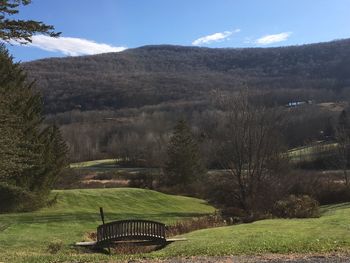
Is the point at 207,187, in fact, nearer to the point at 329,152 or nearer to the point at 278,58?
the point at 329,152

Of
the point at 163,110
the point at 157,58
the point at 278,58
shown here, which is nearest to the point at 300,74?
the point at 278,58

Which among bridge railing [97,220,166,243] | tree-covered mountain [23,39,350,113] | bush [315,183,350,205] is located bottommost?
bush [315,183,350,205]

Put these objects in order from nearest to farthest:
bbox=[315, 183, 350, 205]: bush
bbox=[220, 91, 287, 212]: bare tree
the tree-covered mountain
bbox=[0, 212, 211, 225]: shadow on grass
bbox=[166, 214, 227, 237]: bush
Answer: bbox=[166, 214, 227, 237]: bush
bbox=[0, 212, 211, 225]: shadow on grass
bbox=[220, 91, 287, 212]: bare tree
bbox=[315, 183, 350, 205]: bush
the tree-covered mountain

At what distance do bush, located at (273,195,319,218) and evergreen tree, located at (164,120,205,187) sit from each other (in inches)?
1014

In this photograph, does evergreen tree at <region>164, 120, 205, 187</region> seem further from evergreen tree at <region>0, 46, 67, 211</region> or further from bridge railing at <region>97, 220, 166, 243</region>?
bridge railing at <region>97, 220, 166, 243</region>

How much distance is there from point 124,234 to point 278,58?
162 m

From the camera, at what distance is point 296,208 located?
31.9 m

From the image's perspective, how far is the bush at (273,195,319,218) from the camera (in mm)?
31453

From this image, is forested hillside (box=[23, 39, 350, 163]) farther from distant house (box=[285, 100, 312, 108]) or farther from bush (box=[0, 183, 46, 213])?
bush (box=[0, 183, 46, 213])

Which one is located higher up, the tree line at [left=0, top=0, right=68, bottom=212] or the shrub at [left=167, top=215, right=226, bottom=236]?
the tree line at [left=0, top=0, right=68, bottom=212]

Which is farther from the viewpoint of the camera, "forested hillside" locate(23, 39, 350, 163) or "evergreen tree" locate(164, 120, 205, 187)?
"forested hillside" locate(23, 39, 350, 163)

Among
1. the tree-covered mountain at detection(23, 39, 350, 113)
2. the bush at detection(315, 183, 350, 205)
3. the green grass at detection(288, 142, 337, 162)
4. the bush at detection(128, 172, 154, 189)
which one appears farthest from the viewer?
the tree-covered mountain at detection(23, 39, 350, 113)

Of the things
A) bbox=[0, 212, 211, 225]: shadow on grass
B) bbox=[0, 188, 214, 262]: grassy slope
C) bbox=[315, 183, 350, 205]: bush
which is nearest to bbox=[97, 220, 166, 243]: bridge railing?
bbox=[0, 188, 214, 262]: grassy slope

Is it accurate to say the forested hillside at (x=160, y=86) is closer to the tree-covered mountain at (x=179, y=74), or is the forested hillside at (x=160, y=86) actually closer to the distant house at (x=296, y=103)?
the tree-covered mountain at (x=179, y=74)
